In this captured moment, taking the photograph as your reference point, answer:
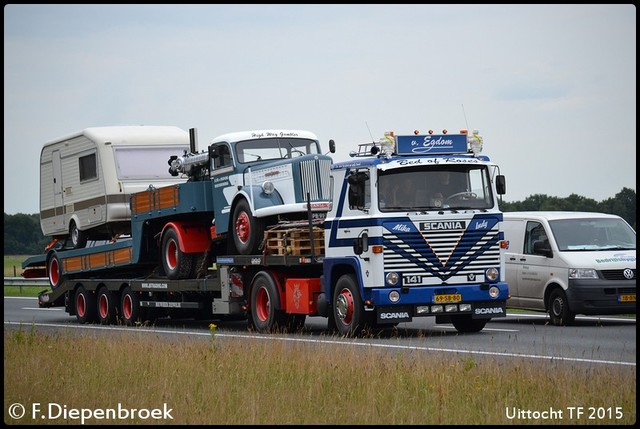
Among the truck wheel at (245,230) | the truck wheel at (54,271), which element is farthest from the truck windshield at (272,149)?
the truck wheel at (54,271)

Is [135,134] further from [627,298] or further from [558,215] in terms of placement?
[627,298]

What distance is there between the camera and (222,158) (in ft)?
78.3

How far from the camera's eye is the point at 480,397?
11672 millimetres

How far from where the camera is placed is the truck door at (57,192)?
1186 inches

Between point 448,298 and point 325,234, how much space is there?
231cm

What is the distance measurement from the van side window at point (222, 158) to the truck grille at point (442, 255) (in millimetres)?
5252

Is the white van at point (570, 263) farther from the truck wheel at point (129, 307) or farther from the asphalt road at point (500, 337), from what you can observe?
the truck wheel at point (129, 307)

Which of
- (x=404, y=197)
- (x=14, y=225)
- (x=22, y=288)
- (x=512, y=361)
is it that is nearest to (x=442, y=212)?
(x=404, y=197)

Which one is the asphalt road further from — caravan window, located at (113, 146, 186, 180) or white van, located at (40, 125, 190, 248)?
caravan window, located at (113, 146, 186, 180)

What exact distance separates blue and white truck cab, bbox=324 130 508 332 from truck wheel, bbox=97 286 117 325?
935 cm

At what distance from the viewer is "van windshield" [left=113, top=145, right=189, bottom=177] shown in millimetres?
27734

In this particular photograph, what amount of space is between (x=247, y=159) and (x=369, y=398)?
12.1 meters

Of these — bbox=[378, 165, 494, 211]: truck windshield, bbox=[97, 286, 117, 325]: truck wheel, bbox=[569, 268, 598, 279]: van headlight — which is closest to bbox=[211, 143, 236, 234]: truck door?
bbox=[378, 165, 494, 211]: truck windshield

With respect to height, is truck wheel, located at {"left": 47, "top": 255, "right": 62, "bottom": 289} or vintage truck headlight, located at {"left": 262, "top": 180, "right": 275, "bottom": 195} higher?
vintage truck headlight, located at {"left": 262, "top": 180, "right": 275, "bottom": 195}
